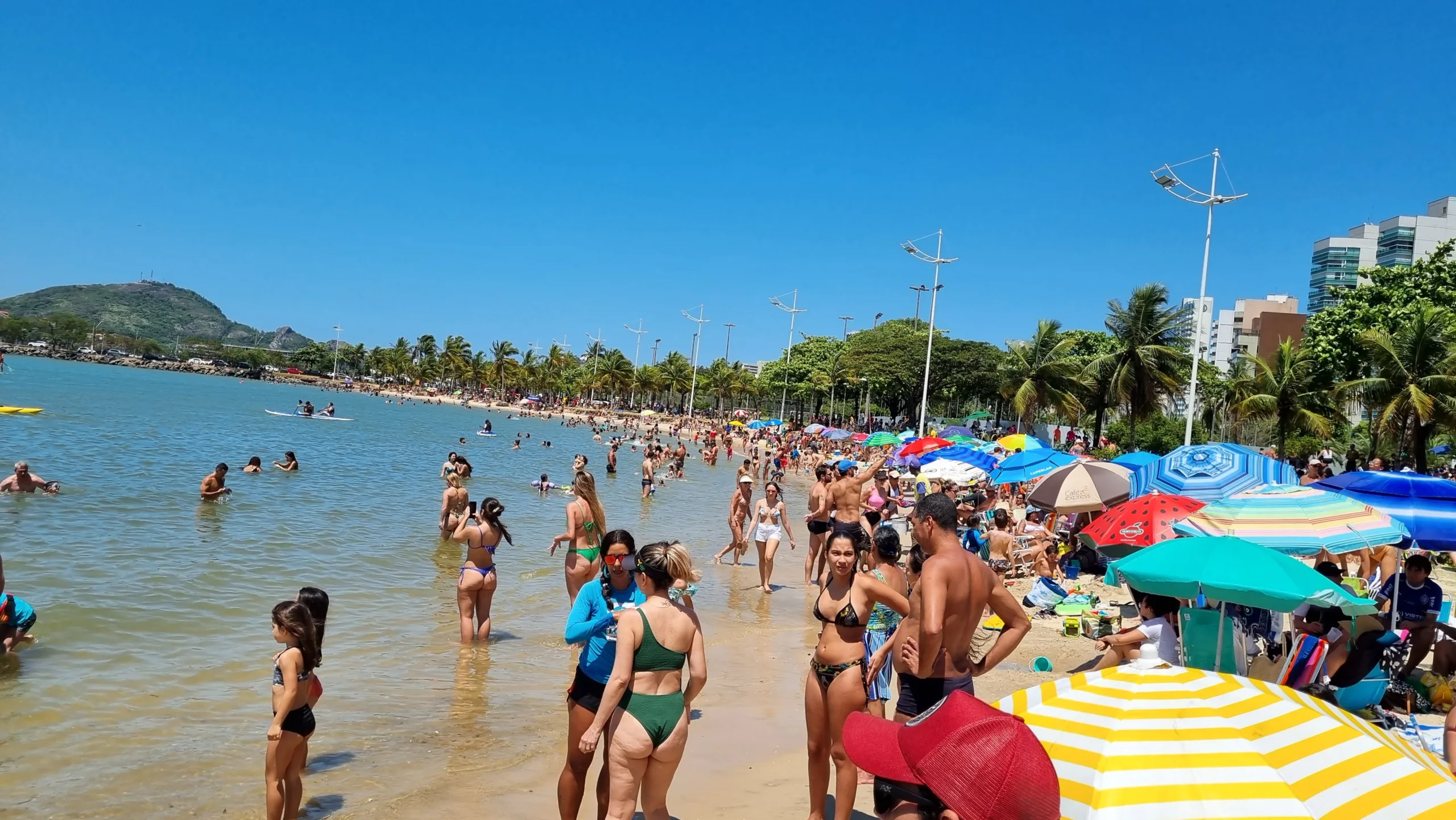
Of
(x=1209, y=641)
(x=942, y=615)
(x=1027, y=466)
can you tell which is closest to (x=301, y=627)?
(x=942, y=615)

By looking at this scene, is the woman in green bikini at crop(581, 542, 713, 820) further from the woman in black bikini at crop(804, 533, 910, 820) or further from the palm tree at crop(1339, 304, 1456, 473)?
the palm tree at crop(1339, 304, 1456, 473)

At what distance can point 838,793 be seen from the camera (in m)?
4.24

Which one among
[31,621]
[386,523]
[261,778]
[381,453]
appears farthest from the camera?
[381,453]

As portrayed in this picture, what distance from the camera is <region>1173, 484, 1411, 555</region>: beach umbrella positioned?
6199mm

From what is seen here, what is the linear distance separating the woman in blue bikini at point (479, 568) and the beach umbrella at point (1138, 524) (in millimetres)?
5340

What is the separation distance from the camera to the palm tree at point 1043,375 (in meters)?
37.8

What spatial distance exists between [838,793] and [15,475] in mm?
16074

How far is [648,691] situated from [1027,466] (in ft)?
42.6

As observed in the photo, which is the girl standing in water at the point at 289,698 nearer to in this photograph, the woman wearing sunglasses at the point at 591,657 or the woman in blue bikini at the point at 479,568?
the woman wearing sunglasses at the point at 591,657

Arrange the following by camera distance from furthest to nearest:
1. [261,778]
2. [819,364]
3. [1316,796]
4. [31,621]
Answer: [819,364]
[31,621]
[261,778]
[1316,796]

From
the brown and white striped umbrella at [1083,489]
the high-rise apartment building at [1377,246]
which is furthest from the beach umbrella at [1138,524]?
the high-rise apartment building at [1377,246]

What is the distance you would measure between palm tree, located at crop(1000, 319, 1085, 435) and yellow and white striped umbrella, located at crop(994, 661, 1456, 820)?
36.3 m

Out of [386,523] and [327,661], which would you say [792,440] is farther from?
[327,661]

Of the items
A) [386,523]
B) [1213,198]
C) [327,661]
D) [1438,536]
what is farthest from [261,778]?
[1213,198]
